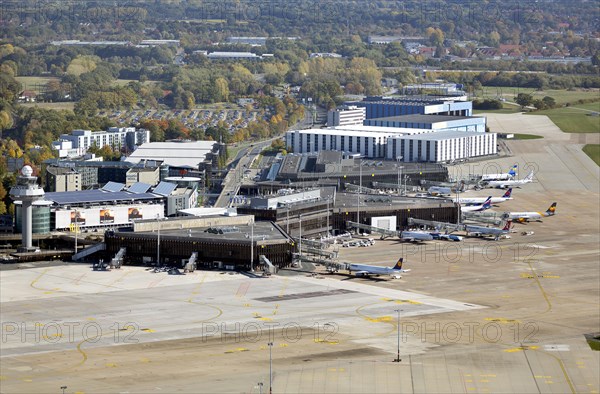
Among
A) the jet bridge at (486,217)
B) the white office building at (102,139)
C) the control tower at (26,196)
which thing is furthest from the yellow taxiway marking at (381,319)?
the white office building at (102,139)

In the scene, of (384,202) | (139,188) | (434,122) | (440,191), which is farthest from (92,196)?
(434,122)

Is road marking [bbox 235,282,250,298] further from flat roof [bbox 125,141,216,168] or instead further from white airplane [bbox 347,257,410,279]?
flat roof [bbox 125,141,216,168]

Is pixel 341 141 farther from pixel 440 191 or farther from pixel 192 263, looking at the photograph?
pixel 192 263

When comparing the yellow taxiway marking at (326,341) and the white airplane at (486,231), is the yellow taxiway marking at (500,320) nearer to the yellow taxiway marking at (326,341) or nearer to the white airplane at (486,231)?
the yellow taxiway marking at (326,341)

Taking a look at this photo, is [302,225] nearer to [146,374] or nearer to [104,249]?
[104,249]

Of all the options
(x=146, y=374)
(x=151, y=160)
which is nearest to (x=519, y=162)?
(x=151, y=160)
